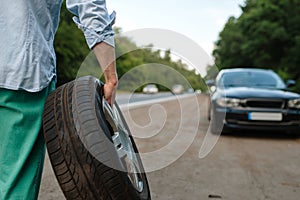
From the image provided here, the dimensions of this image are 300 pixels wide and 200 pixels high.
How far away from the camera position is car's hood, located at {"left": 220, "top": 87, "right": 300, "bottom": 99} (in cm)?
705

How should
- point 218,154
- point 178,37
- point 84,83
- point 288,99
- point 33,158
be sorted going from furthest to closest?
point 288,99 < point 218,154 < point 178,37 < point 84,83 < point 33,158

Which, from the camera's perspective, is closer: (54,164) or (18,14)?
(18,14)

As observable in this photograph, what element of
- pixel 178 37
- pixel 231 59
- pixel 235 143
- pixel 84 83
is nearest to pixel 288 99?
pixel 235 143

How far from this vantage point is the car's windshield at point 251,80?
8.20 m

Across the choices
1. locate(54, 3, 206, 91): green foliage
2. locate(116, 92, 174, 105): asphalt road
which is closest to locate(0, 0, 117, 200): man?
locate(54, 3, 206, 91): green foliage

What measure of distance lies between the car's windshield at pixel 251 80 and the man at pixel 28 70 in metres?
6.64

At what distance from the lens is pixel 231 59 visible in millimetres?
43031

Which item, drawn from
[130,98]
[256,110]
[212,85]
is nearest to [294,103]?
[256,110]

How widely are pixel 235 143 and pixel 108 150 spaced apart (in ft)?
16.6

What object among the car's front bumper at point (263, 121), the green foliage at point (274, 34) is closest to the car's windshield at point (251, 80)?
the car's front bumper at point (263, 121)

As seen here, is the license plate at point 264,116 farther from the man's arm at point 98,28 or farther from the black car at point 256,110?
the man's arm at point 98,28

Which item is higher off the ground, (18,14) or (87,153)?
(18,14)

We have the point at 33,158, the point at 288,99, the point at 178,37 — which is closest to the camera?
the point at 33,158

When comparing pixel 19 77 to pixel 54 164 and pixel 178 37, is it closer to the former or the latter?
pixel 54 164
